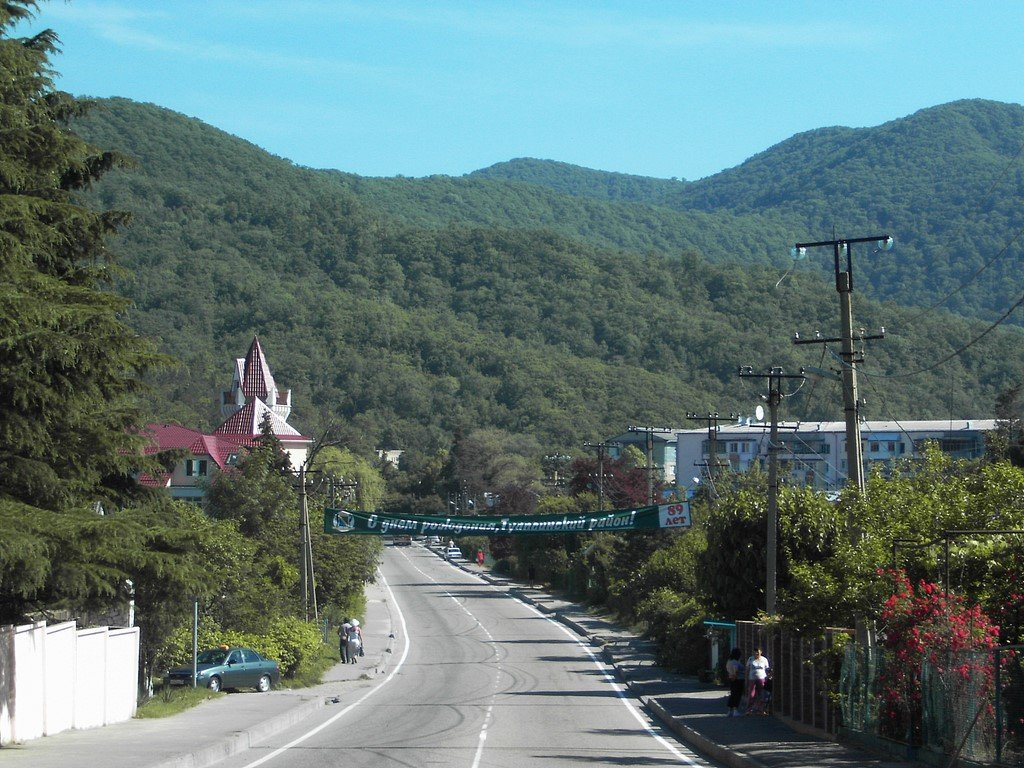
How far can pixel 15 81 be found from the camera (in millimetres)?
20016

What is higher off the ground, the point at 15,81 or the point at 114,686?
the point at 15,81

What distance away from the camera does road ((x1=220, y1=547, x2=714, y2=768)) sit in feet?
64.6

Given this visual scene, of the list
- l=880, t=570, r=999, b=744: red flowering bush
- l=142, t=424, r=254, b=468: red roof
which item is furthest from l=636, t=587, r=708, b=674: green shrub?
l=142, t=424, r=254, b=468: red roof

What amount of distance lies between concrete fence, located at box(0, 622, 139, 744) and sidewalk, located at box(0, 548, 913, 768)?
34cm

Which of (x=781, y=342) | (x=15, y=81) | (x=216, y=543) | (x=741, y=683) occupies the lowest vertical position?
(x=741, y=683)

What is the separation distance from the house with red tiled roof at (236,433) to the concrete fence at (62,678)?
23875 millimetres

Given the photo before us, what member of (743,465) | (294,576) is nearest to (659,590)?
(294,576)

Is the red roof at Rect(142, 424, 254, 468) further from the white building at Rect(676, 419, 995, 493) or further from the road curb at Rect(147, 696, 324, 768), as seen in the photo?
the road curb at Rect(147, 696, 324, 768)

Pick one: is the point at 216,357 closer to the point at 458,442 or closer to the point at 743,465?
the point at 458,442

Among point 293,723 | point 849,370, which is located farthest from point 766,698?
point 293,723

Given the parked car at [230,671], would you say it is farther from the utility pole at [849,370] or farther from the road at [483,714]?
the utility pole at [849,370]

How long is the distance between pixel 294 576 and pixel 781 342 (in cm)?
13677

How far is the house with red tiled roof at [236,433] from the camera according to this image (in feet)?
265

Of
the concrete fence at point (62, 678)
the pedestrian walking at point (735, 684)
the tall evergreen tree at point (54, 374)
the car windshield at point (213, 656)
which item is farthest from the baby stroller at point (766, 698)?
the car windshield at point (213, 656)
